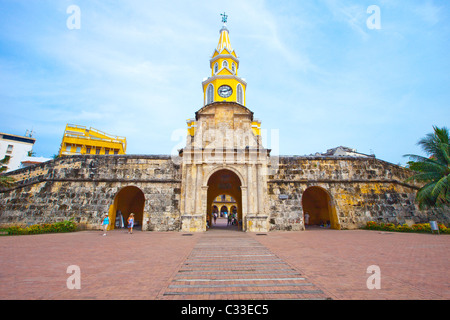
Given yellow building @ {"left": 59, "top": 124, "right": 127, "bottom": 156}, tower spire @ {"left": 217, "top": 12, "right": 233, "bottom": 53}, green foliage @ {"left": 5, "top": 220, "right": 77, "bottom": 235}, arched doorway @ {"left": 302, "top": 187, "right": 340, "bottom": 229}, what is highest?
tower spire @ {"left": 217, "top": 12, "right": 233, "bottom": 53}

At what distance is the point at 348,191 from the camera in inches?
701

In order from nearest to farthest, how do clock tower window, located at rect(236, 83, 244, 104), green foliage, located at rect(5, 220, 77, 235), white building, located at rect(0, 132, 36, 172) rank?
green foliage, located at rect(5, 220, 77, 235)
clock tower window, located at rect(236, 83, 244, 104)
white building, located at rect(0, 132, 36, 172)

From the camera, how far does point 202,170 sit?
16953 mm

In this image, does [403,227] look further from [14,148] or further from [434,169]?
[14,148]

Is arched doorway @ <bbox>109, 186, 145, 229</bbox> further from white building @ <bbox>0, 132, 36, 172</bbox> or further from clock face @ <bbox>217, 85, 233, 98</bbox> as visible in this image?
white building @ <bbox>0, 132, 36, 172</bbox>

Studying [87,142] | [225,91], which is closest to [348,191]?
[225,91]

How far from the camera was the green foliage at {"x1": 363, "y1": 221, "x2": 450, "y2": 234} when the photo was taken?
1403cm

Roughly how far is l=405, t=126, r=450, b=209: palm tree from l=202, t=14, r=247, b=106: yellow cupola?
16.7m

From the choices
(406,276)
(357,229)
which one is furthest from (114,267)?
(357,229)

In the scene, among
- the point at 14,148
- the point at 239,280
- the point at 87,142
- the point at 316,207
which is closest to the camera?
the point at 239,280

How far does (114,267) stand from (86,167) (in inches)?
575

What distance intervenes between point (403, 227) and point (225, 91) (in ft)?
63.0

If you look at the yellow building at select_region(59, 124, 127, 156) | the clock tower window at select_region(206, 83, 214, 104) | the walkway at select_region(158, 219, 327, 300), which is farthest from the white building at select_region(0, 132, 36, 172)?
the walkway at select_region(158, 219, 327, 300)
